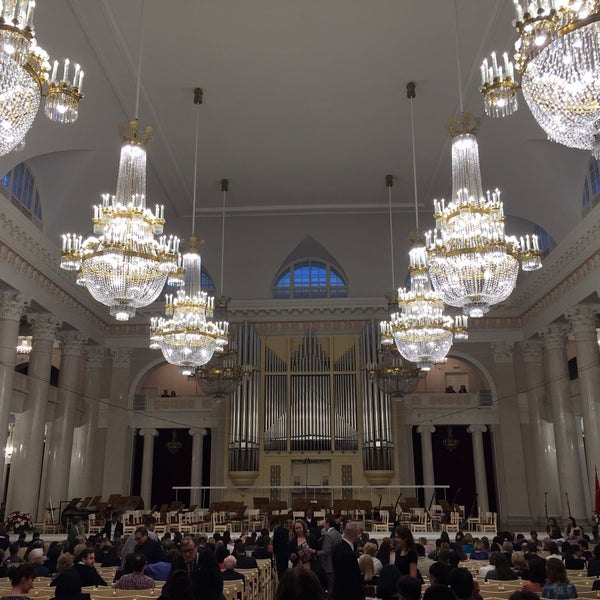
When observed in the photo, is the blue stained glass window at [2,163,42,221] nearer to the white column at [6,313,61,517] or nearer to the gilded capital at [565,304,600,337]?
the white column at [6,313,61,517]

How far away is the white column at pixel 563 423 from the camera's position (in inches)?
650

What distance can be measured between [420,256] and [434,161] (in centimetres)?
628

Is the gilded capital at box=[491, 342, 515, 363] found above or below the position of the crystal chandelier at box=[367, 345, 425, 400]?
above

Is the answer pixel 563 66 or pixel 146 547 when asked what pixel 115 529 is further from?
pixel 563 66

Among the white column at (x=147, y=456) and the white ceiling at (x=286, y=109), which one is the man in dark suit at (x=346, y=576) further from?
the white column at (x=147, y=456)

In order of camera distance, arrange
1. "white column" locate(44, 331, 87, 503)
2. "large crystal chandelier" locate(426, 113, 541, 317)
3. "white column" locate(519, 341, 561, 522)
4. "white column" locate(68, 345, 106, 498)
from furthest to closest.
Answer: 1. "white column" locate(68, 345, 106, 498)
2. "white column" locate(519, 341, 561, 522)
3. "white column" locate(44, 331, 87, 503)
4. "large crystal chandelier" locate(426, 113, 541, 317)

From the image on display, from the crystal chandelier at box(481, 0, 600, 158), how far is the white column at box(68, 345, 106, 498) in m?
17.5

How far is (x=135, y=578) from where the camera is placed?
5.14 m

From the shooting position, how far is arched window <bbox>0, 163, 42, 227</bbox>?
14.5 m

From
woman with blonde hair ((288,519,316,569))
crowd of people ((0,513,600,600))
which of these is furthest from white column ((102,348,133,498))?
woman with blonde hair ((288,519,316,569))

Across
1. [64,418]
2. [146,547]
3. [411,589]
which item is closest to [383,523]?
[64,418]

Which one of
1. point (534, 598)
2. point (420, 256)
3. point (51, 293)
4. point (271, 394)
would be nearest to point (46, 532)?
point (51, 293)

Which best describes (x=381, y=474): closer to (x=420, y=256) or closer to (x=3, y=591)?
(x=420, y=256)

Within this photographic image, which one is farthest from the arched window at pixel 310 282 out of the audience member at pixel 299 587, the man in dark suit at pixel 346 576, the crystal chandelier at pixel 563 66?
the audience member at pixel 299 587
